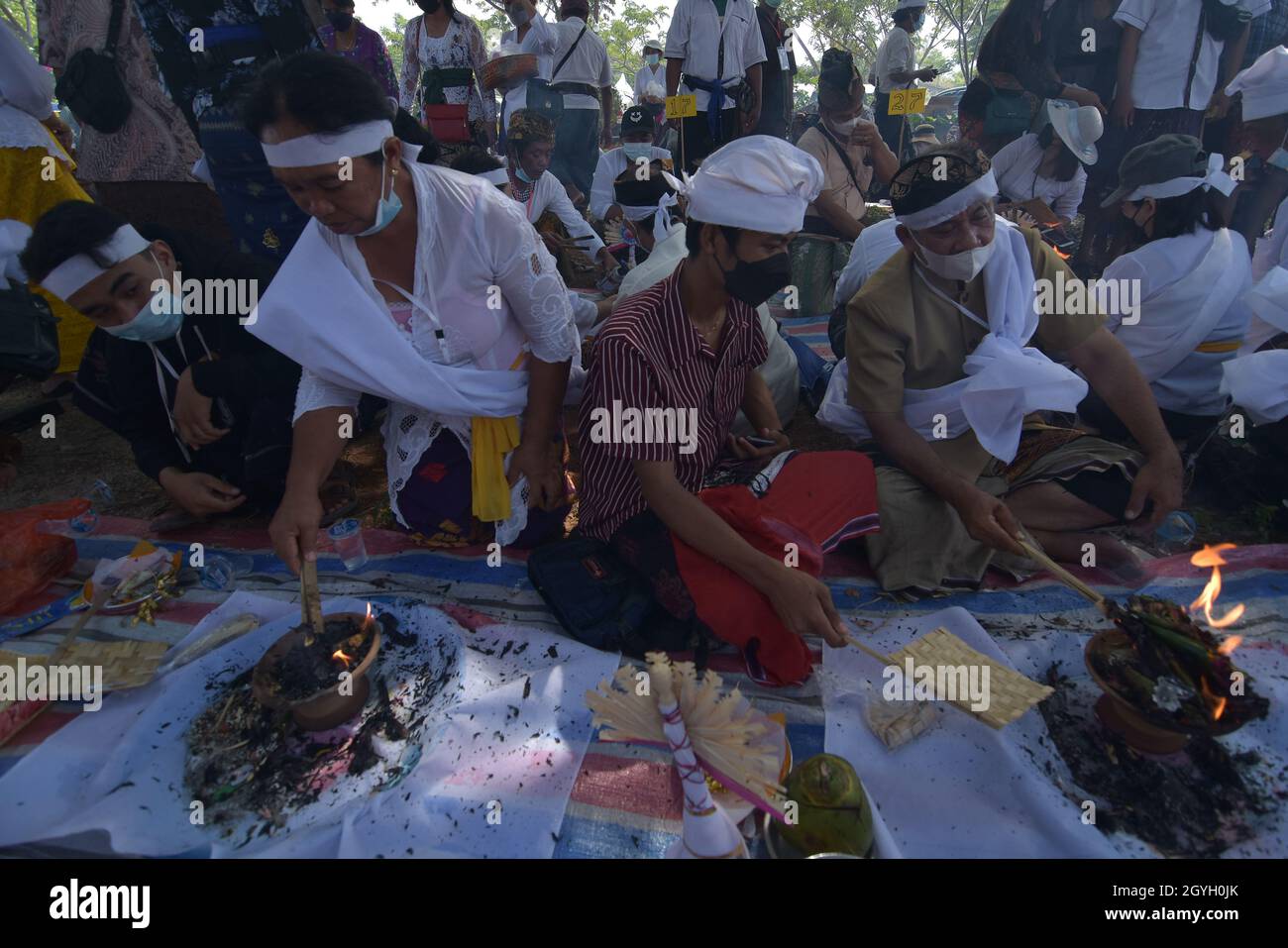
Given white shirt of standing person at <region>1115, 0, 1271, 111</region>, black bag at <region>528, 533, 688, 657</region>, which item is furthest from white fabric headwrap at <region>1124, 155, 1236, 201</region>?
white shirt of standing person at <region>1115, 0, 1271, 111</region>

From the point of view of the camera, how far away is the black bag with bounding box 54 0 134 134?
400 centimetres

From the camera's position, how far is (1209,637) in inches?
64.6

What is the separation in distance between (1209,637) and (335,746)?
231 cm

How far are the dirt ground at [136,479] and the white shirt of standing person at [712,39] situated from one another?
3859 mm

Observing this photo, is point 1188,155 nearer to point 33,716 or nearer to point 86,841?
point 86,841

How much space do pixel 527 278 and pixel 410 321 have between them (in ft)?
1.48

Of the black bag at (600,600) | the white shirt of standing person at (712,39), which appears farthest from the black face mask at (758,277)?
the white shirt of standing person at (712,39)

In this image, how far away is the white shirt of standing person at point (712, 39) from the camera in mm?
5840

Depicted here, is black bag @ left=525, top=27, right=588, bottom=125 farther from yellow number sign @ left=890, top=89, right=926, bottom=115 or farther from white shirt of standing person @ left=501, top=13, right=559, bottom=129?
yellow number sign @ left=890, top=89, right=926, bottom=115

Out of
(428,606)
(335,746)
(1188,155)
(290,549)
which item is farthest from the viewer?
(1188,155)

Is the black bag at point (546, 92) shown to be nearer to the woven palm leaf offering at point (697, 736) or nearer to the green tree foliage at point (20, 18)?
the green tree foliage at point (20, 18)

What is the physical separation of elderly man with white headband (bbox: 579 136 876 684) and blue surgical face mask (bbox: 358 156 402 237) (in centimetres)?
80

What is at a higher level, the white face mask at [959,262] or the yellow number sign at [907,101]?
the yellow number sign at [907,101]

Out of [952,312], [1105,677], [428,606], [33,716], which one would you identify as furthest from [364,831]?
[952,312]
